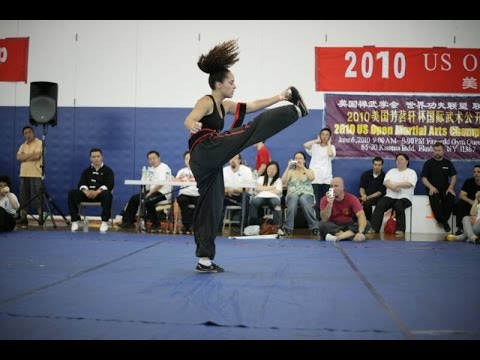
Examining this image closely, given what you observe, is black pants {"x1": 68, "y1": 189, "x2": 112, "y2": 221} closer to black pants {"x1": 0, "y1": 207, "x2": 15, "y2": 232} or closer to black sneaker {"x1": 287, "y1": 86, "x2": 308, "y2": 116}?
black pants {"x1": 0, "y1": 207, "x2": 15, "y2": 232}

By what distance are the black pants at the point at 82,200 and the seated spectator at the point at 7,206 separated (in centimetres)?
80

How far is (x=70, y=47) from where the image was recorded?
10.3 meters

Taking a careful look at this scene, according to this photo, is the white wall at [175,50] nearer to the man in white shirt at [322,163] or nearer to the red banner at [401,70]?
the red banner at [401,70]

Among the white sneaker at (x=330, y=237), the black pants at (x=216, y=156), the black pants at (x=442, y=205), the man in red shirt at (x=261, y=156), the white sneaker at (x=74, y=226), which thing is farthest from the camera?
the man in red shirt at (x=261, y=156)

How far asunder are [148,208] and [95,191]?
902 millimetres

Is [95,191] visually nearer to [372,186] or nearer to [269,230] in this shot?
[269,230]

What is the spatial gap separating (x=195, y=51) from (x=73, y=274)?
7319 mm

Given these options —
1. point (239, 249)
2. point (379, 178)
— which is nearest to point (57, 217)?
point (239, 249)

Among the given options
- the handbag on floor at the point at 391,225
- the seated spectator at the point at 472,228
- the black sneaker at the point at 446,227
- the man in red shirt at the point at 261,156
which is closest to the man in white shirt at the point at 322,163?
the man in red shirt at the point at 261,156

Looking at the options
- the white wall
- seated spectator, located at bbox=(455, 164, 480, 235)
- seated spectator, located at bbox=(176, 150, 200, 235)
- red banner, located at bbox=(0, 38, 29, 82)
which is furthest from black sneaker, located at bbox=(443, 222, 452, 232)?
red banner, located at bbox=(0, 38, 29, 82)

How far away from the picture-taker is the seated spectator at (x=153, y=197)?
8.31 m

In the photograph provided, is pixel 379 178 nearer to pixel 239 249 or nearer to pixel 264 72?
pixel 264 72

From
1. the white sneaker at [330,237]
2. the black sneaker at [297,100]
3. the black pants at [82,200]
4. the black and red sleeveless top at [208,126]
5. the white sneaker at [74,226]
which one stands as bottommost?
the white sneaker at [74,226]

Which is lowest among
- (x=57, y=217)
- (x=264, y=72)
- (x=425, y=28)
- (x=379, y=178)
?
(x=57, y=217)
